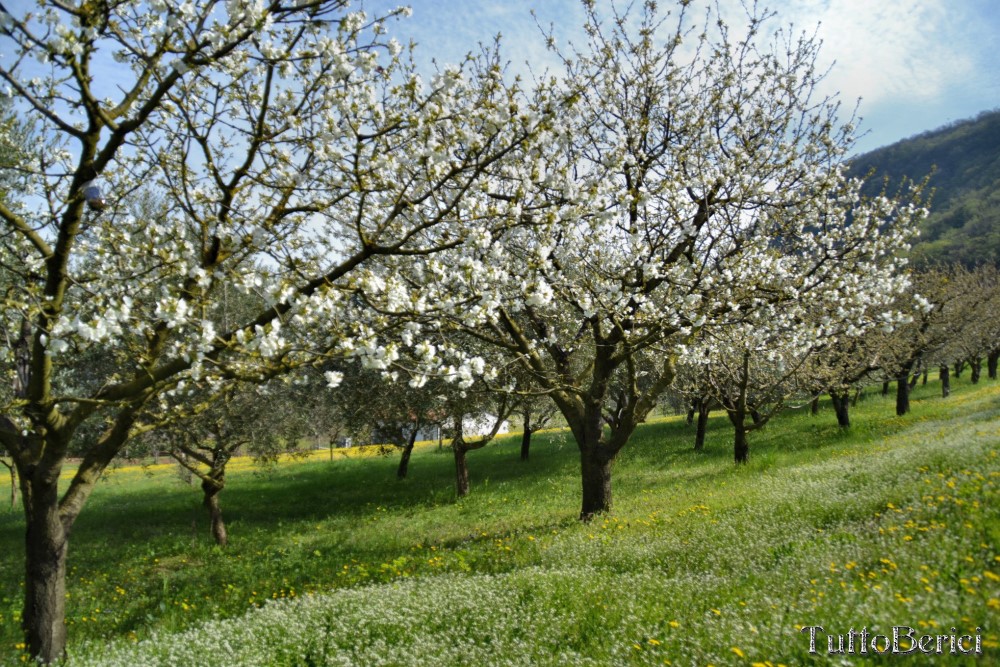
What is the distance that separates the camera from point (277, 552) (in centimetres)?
1606

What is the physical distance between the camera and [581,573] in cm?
838

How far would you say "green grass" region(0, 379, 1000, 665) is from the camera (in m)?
5.66

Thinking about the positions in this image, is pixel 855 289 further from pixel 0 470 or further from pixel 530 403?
pixel 0 470

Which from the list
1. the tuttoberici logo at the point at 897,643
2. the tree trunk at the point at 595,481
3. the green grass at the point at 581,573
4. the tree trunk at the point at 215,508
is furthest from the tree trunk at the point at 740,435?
the tree trunk at the point at 215,508

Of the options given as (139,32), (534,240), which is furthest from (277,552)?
(139,32)

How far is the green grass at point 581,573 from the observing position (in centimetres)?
566

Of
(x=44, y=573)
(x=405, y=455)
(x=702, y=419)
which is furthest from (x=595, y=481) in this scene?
(x=702, y=419)

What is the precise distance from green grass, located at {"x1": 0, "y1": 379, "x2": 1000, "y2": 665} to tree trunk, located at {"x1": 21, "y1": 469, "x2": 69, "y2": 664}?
57 centimetres

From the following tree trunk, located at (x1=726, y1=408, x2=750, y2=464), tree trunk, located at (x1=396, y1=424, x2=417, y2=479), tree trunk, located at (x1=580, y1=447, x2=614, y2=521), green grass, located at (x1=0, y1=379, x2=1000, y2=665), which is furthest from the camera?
tree trunk, located at (x1=396, y1=424, x2=417, y2=479)

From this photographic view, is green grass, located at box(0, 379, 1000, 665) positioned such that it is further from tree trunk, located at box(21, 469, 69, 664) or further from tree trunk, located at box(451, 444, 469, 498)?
tree trunk, located at box(451, 444, 469, 498)

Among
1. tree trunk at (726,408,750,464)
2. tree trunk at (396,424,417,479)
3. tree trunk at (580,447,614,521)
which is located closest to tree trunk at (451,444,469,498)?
tree trunk at (396,424,417,479)

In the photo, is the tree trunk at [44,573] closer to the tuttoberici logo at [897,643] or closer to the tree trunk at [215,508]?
the tuttoberici logo at [897,643]

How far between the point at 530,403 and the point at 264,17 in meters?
21.0

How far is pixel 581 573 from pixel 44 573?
282 inches
